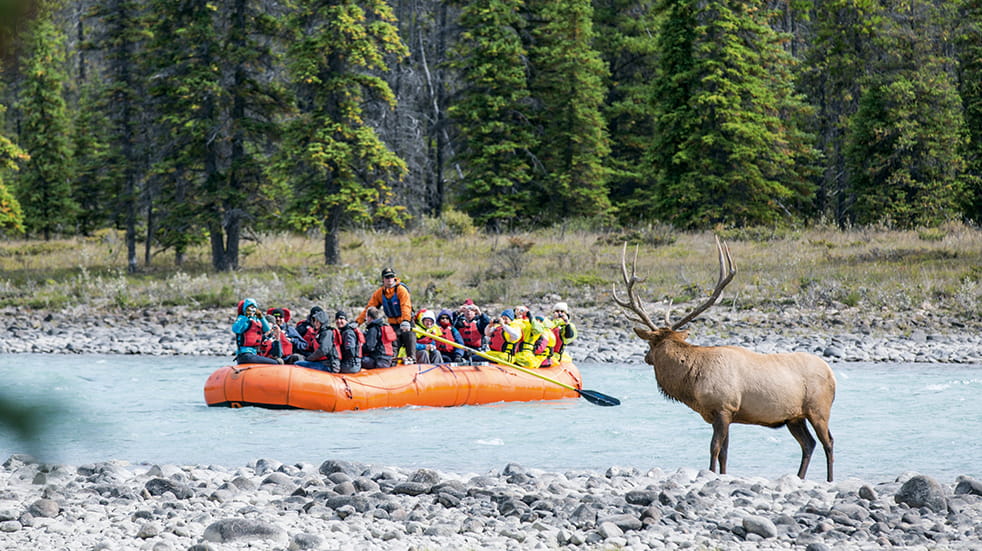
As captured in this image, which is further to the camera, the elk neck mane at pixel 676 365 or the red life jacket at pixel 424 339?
the red life jacket at pixel 424 339

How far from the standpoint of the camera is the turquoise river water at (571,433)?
9711mm

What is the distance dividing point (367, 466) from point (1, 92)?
7.59m

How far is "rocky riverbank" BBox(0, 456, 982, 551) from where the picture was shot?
6.20 m

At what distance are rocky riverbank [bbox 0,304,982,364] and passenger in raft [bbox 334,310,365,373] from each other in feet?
18.9

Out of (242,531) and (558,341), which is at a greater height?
(558,341)

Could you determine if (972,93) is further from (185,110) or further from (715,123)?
(185,110)

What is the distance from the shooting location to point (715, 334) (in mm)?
19047

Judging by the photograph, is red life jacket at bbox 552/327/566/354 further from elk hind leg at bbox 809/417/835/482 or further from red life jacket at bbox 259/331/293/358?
elk hind leg at bbox 809/417/835/482

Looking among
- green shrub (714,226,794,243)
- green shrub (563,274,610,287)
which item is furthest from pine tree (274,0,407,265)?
green shrub (714,226,794,243)

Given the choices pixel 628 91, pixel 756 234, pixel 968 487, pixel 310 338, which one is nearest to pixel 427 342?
pixel 310 338

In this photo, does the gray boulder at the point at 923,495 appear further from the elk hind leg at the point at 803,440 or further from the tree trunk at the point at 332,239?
the tree trunk at the point at 332,239

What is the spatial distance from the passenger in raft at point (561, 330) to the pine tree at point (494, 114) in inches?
707

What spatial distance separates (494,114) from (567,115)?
2527 mm

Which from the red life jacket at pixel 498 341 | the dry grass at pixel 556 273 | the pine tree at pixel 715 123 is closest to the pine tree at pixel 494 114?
the dry grass at pixel 556 273
